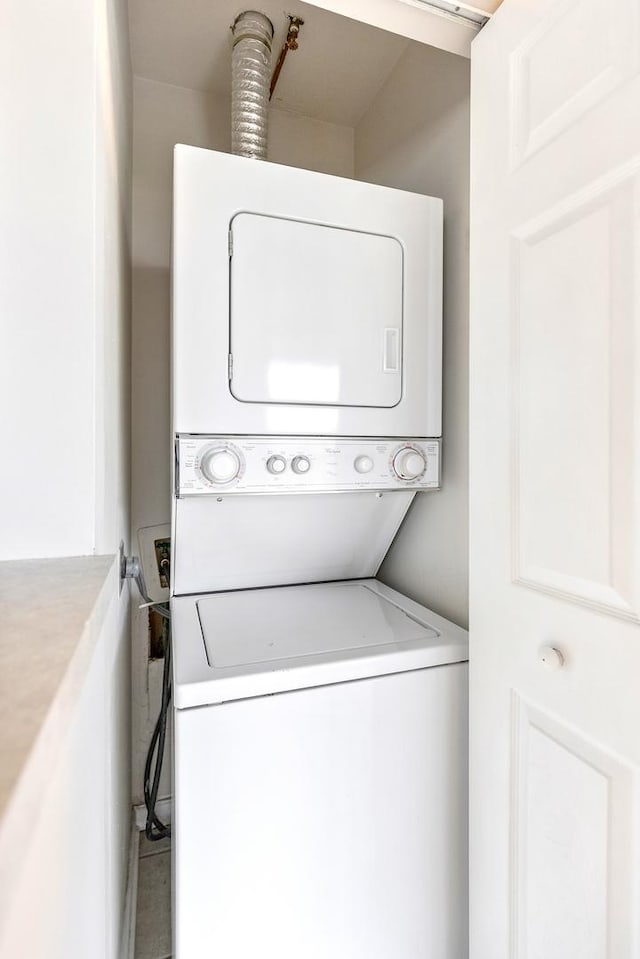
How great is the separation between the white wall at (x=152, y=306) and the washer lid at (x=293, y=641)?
1.99 ft

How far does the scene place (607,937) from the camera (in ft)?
2.84

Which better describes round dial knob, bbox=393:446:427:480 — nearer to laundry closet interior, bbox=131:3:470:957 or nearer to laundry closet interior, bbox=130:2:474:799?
laundry closet interior, bbox=131:3:470:957

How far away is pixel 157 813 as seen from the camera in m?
2.11

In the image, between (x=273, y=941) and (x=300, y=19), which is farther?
(x=300, y=19)

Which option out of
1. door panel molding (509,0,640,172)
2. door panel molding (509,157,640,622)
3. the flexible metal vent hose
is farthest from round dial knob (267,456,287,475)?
the flexible metal vent hose

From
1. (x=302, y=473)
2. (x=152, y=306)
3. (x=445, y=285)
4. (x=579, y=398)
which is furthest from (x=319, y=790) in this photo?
(x=152, y=306)

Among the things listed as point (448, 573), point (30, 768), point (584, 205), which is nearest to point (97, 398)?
point (30, 768)

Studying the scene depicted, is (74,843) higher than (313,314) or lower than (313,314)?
lower

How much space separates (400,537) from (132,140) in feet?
6.51

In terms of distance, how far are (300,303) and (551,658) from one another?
1.15 m

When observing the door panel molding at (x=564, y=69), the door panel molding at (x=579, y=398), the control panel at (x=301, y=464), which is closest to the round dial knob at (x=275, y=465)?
the control panel at (x=301, y=464)

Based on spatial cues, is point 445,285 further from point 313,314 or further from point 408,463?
point 408,463

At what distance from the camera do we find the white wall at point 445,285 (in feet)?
5.24

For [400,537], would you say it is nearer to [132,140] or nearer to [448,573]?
[448,573]
